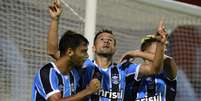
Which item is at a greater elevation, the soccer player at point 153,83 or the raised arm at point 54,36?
the raised arm at point 54,36

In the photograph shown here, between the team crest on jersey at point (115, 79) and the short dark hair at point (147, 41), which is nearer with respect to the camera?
the team crest on jersey at point (115, 79)

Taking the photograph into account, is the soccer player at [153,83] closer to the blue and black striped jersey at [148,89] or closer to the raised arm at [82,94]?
the blue and black striped jersey at [148,89]

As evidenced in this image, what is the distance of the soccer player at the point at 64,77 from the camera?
395cm

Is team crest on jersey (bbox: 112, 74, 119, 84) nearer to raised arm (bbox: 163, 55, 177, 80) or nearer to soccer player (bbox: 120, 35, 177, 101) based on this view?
soccer player (bbox: 120, 35, 177, 101)

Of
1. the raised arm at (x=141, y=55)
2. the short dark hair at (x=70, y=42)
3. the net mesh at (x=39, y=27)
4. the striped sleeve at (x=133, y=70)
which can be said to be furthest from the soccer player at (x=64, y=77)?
the net mesh at (x=39, y=27)

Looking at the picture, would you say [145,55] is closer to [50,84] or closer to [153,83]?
[153,83]

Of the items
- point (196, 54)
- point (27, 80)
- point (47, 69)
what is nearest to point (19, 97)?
point (27, 80)

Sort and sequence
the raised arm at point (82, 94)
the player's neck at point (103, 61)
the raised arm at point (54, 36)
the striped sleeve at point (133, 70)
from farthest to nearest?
1. the striped sleeve at point (133, 70)
2. the player's neck at point (103, 61)
3. the raised arm at point (54, 36)
4. the raised arm at point (82, 94)

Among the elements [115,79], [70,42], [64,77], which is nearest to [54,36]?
[70,42]

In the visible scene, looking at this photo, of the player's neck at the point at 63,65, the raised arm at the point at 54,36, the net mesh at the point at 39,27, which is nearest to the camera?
the player's neck at the point at 63,65

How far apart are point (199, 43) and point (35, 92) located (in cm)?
259

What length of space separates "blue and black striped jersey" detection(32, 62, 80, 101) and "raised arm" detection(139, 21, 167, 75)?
647mm

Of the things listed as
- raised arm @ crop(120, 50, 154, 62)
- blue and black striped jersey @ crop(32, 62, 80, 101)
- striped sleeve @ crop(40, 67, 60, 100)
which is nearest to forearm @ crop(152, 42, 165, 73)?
raised arm @ crop(120, 50, 154, 62)

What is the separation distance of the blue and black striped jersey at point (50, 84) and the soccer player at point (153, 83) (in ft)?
2.11
